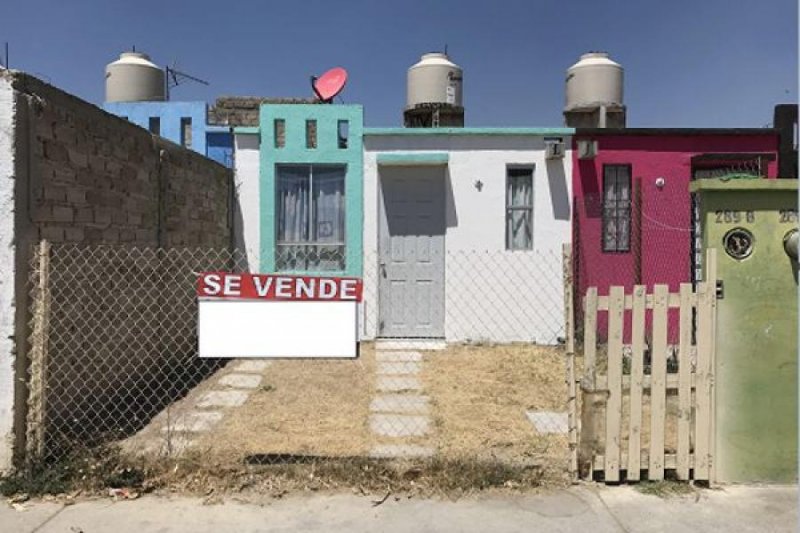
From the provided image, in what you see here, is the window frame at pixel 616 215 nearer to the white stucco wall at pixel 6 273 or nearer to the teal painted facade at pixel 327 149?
the teal painted facade at pixel 327 149

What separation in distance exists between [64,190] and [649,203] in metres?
8.17

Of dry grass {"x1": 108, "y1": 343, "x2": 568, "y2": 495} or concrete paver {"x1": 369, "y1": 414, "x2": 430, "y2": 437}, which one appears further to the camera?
concrete paver {"x1": 369, "y1": 414, "x2": 430, "y2": 437}

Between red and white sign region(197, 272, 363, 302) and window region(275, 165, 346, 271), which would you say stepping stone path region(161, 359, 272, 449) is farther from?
window region(275, 165, 346, 271)

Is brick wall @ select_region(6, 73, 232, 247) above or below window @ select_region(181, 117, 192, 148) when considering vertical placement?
below

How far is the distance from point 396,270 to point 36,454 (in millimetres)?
6635

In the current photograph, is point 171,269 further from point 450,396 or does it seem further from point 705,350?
point 705,350

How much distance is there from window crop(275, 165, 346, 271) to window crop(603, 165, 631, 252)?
4161 mm

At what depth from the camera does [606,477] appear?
13.4 ft

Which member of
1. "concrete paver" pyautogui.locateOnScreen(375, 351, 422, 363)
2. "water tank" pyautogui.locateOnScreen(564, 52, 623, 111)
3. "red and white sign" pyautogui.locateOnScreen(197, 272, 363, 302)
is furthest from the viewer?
"water tank" pyautogui.locateOnScreen(564, 52, 623, 111)

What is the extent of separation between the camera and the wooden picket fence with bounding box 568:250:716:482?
13.2ft

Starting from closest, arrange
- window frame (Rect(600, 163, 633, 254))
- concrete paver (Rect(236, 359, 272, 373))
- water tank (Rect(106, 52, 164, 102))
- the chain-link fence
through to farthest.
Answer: the chain-link fence < concrete paver (Rect(236, 359, 272, 373)) < window frame (Rect(600, 163, 633, 254)) < water tank (Rect(106, 52, 164, 102))

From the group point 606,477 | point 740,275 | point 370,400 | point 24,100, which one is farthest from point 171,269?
point 740,275

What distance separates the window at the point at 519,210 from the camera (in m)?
10.2

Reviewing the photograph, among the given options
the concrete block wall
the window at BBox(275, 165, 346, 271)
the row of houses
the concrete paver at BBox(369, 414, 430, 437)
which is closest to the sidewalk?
the concrete block wall
